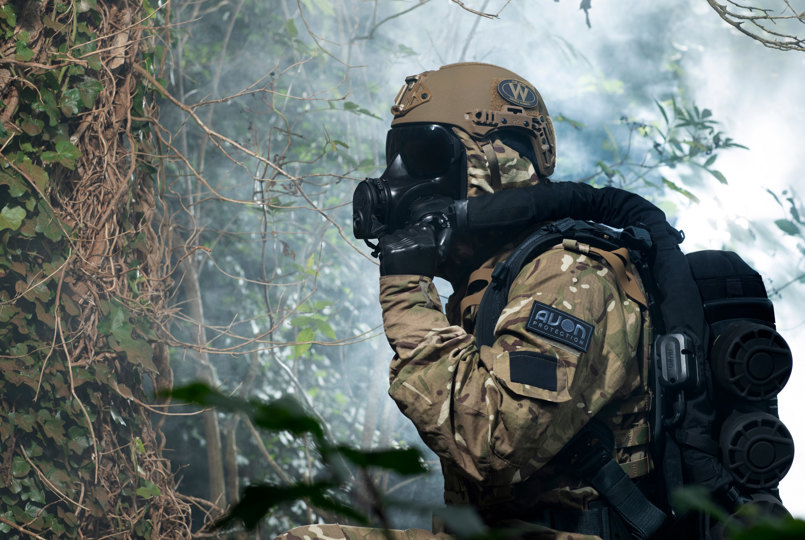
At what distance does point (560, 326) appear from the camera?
148cm

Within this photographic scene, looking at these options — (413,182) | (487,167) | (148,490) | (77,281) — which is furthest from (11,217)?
(487,167)

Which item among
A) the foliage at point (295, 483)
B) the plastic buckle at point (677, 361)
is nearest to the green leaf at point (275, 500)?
the foliage at point (295, 483)

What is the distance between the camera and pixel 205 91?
13.1ft

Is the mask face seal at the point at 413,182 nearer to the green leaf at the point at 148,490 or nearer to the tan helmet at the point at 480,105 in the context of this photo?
the tan helmet at the point at 480,105

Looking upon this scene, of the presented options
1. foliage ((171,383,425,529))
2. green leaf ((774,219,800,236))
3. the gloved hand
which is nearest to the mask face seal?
the gloved hand

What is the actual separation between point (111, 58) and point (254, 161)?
5.07 feet

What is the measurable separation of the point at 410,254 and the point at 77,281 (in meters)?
1.41

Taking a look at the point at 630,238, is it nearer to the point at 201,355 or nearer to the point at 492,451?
the point at 492,451

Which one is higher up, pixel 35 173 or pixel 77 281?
pixel 35 173

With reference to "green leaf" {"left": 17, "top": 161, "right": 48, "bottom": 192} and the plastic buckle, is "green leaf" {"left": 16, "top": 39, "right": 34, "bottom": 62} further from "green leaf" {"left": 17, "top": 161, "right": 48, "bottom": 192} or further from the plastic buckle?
the plastic buckle

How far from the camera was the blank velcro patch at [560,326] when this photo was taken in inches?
58.1

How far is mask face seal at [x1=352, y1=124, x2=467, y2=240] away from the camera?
75.0 inches

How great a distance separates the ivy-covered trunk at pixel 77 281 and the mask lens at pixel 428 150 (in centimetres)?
118

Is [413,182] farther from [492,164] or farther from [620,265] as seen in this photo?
[620,265]
